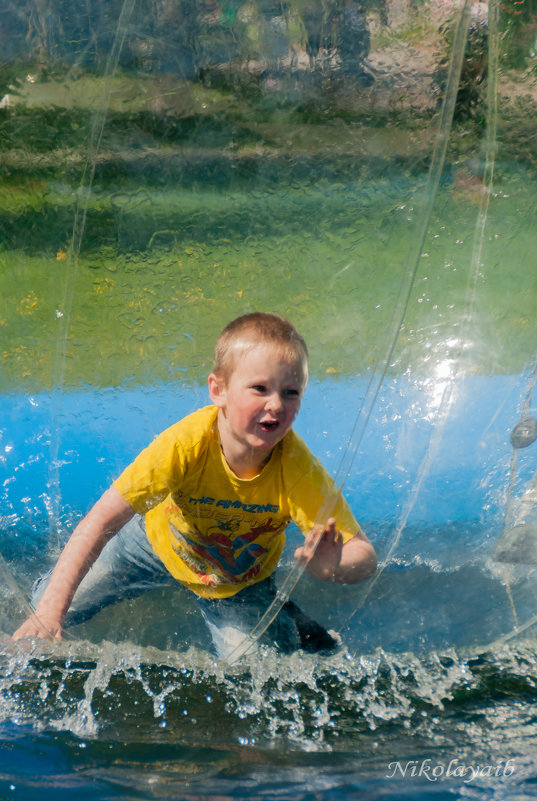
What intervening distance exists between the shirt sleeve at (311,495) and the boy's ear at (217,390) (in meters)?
0.23

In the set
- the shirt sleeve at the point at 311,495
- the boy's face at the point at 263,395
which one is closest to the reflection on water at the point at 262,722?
the shirt sleeve at the point at 311,495

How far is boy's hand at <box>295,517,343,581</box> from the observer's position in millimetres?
2057

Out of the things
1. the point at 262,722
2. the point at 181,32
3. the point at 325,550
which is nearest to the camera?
the point at 262,722

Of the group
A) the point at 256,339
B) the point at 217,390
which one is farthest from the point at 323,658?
the point at 256,339

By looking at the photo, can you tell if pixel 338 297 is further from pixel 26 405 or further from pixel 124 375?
pixel 26 405

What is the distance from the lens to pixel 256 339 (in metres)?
2.07

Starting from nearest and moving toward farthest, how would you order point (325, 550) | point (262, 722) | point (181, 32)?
1. point (262, 722)
2. point (325, 550)
3. point (181, 32)

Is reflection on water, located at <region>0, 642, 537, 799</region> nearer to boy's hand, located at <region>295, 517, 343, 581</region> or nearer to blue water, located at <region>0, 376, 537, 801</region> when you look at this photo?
blue water, located at <region>0, 376, 537, 801</region>

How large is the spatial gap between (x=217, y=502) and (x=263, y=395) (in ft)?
1.17

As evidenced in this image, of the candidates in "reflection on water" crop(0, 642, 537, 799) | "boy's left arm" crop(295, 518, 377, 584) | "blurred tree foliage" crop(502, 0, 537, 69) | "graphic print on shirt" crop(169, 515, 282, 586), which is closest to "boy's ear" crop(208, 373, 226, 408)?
"graphic print on shirt" crop(169, 515, 282, 586)

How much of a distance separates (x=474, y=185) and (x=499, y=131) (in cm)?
17

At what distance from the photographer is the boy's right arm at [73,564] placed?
207 cm

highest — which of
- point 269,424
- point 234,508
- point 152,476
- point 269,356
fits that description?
point 269,356

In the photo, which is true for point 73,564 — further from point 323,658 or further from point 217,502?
point 323,658
